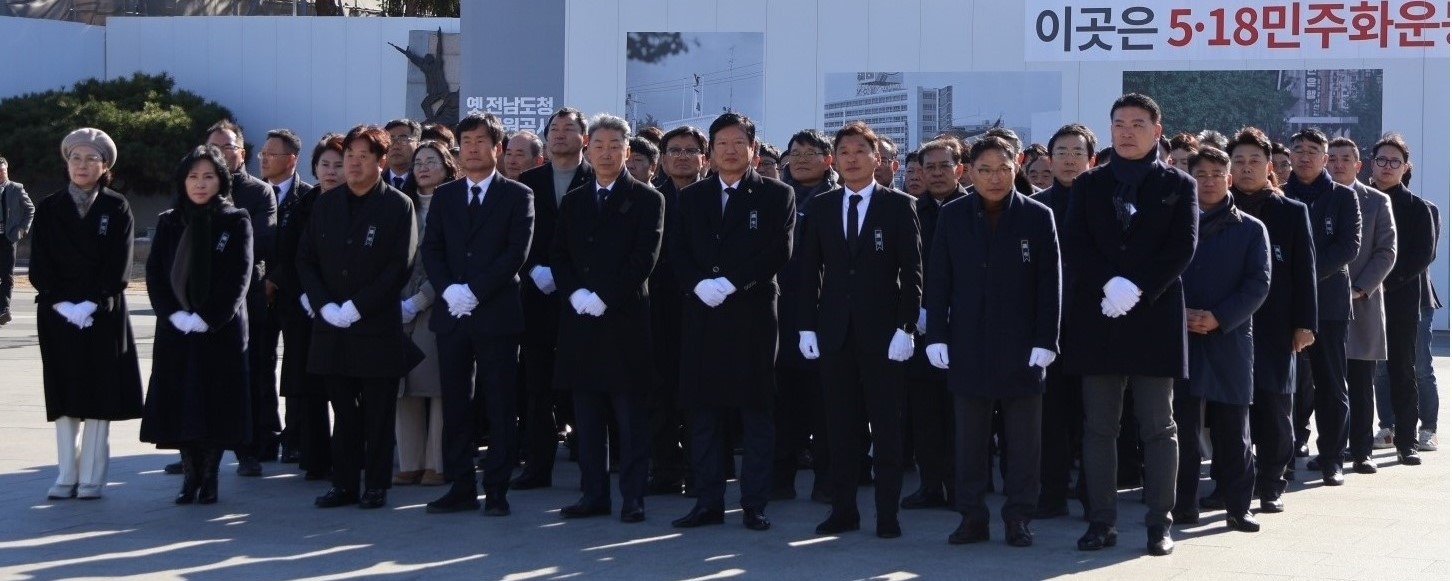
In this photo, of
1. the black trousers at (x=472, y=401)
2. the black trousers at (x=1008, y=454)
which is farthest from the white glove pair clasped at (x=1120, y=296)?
the black trousers at (x=472, y=401)

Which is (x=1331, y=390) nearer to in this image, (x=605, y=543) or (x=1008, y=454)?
(x=1008, y=454)

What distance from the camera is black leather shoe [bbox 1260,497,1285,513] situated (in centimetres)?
795

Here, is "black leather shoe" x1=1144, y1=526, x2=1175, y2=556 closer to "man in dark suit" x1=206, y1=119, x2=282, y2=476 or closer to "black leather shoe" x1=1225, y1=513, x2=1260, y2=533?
"black leather shoe" x1=1225, y1=513, x2=1260, y2=533

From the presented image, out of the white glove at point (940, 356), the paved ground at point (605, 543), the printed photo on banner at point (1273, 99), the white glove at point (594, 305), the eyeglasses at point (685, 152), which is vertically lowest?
the paved ground at point (605, 543)

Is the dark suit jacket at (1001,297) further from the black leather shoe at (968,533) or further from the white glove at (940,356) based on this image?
the black leather shoe at (968,533)

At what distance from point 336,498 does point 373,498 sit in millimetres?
174

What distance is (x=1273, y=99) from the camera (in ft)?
63.2

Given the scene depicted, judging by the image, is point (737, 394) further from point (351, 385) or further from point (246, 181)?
point (246, 181)

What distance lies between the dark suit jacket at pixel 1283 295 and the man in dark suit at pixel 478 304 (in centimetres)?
346

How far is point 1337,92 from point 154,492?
49.4 ft

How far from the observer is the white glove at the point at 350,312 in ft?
25.4

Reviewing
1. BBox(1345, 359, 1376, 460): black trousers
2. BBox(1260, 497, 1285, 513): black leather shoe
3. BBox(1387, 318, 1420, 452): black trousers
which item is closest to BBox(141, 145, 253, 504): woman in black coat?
BBox(1260, 497, 1285, 513): black leather shoe

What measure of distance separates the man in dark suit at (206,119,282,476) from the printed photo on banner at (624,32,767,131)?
11582 millimetres

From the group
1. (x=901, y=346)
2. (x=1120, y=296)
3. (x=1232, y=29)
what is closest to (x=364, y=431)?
(x=901, y=346)
